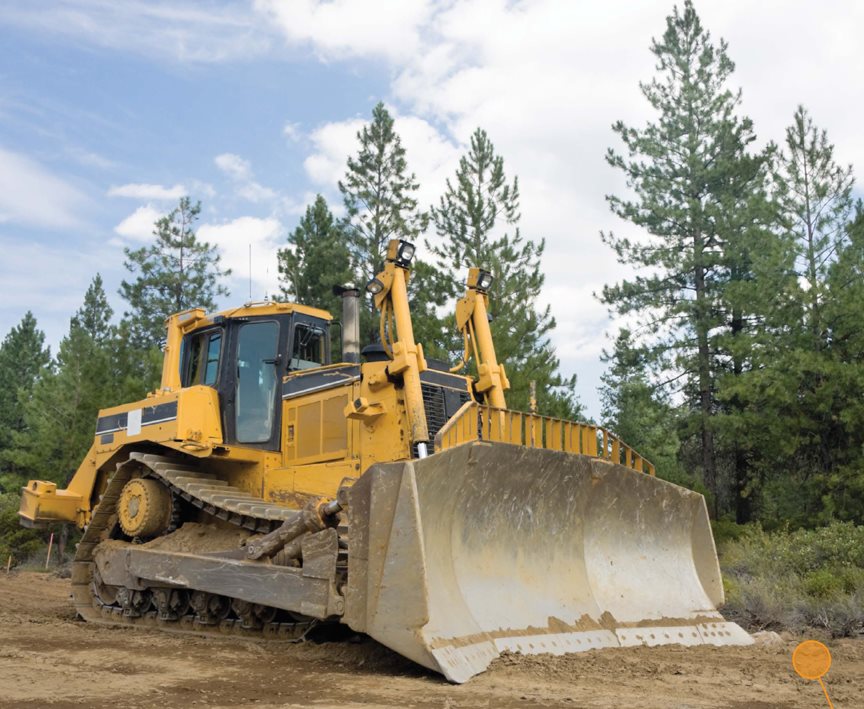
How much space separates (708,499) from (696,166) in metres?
8.53

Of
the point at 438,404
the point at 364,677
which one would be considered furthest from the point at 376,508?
the point at 438,404

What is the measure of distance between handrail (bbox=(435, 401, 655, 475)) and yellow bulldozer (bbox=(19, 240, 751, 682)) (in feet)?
0.06

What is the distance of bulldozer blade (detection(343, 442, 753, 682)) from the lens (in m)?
5.54

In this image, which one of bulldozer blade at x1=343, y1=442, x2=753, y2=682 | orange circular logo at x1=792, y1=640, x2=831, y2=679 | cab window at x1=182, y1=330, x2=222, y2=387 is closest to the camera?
orange circular logo at x1=792, y1=640, x2=831, y2=679

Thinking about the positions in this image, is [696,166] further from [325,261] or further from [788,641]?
[788,641]

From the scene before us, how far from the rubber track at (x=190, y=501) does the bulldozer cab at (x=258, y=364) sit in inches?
23.6

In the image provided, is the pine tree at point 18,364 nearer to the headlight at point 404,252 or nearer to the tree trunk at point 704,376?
the tree trunk at point 704,376

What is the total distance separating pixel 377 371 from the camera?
305 inches

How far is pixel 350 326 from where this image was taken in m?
9.11

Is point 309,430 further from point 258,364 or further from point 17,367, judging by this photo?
point 17,367

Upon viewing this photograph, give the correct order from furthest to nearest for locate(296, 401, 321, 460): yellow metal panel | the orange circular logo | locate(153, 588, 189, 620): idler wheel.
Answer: locate(296, 401, 321, 460): yellow metal panel → locate(153, 588, 189, 620): idler wheel → the orange circular logo

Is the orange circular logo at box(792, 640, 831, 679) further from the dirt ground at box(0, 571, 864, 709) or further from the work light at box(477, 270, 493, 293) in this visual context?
the work light at box(477, 270, 493, 293)

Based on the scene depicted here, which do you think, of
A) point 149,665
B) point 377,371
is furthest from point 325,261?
point 149,665

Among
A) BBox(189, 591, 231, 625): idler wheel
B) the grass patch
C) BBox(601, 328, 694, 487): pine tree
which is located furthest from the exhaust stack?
BBox(601, 328, 694, 487): pine tree
